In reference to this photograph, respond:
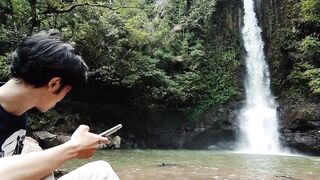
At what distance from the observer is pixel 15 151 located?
1.59 metres

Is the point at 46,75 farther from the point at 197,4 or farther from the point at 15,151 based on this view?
the point at 197,4

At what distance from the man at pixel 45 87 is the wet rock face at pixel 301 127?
14158 millimetres

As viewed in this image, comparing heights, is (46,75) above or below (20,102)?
above

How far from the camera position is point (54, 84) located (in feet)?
4.80

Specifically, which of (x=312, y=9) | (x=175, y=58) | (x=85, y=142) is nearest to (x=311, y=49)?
(x=312, y=9)

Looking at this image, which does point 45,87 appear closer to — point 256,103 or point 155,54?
point 155,54

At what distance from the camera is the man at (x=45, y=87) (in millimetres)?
1365

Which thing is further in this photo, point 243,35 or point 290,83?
point 243,35

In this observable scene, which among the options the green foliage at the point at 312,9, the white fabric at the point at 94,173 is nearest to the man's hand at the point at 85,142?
the white fabric at the point at 94,173

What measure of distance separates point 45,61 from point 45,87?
122mm

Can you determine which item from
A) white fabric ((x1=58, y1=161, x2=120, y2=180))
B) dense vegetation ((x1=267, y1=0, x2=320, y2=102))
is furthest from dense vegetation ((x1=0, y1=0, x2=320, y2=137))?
white fabric ((x1=58, y1=161, x2=120, y2=180))

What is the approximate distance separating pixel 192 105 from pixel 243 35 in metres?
4.97

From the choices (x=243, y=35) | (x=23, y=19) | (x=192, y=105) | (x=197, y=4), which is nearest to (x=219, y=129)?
(x=192, y=105)

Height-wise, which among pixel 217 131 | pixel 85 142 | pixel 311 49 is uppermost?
pixel 311 49
